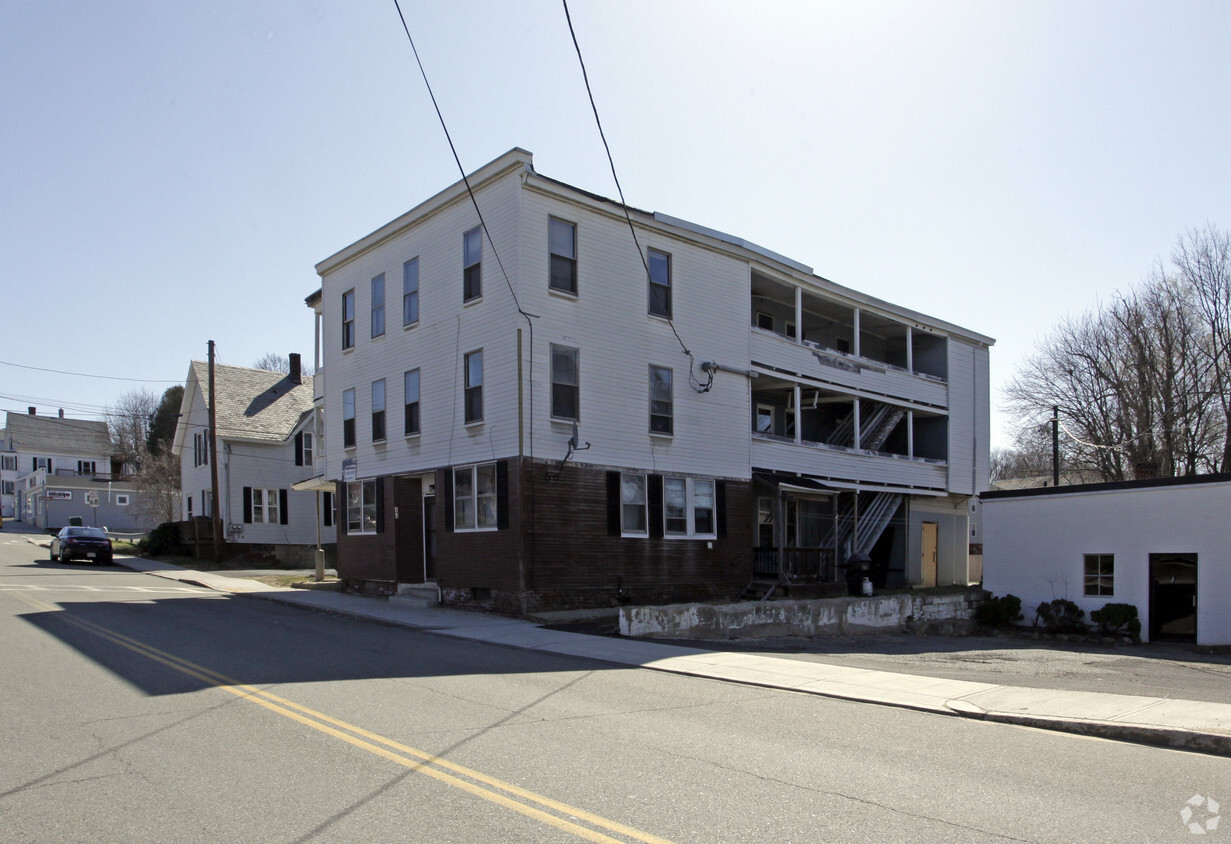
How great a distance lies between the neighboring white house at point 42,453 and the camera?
87750 mm

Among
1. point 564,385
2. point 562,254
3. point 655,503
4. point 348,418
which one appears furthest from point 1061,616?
point 348,418

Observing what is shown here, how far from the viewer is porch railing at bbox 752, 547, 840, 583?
2467 centimetres

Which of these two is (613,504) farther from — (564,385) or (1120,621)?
(1120,621)

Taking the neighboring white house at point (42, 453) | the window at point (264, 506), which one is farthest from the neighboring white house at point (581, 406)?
the neighboring white house at point (42, 453)

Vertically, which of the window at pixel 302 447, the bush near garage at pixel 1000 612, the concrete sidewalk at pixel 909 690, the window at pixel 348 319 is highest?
the window at pixel 348 319

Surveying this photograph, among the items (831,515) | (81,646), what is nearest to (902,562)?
(831,515)

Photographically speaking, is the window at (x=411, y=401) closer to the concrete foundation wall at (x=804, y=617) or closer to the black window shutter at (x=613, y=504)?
the black window shutter at (x=613, y=504)

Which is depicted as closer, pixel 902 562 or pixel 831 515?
pixel 831 515

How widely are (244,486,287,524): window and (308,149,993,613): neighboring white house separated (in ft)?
46.8

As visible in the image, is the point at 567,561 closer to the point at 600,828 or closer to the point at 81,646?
the point at 81,646

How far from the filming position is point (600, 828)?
5.34 m

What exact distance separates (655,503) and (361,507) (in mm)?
8764

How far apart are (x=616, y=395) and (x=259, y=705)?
13.6 m

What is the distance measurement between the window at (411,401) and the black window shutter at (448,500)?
1934 millimetres
